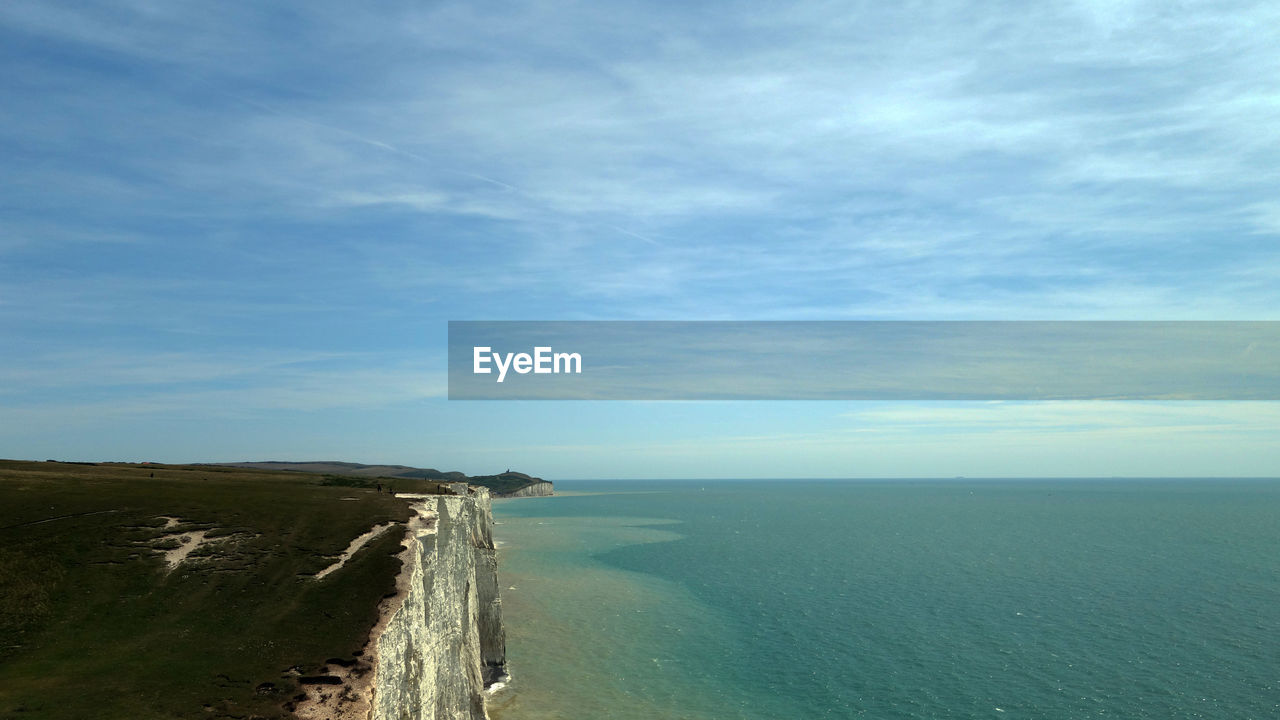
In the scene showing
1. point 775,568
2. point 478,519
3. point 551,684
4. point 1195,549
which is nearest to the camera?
point 551,684

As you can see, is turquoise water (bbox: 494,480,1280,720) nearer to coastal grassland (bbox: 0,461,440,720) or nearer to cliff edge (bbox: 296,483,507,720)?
cliff edge (bbox: 296,483,507,720)

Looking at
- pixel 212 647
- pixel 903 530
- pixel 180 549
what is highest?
pixel 180 549

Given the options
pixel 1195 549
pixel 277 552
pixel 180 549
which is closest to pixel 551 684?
pixel 277 552

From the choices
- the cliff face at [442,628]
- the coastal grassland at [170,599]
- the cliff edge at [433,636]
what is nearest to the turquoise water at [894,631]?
the cliff face at [442,628]

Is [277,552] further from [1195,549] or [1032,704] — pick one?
[1195,549]

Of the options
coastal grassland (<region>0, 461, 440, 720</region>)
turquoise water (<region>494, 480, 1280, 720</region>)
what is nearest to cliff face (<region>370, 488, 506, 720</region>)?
coastal grassland (<region>0, 461, 440, 720</region>)

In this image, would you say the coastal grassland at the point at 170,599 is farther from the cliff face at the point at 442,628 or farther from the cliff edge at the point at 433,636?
the cliff face at the point at 442,628
